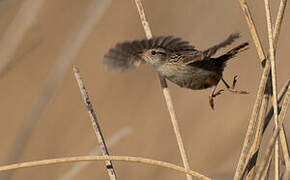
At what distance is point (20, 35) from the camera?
6.40ft

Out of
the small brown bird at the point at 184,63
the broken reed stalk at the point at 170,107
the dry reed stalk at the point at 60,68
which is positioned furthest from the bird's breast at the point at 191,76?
the dry reed stalk at the point at 60,68

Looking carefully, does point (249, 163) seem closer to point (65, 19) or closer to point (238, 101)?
point (238, 101)

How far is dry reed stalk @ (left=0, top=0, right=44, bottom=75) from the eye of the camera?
6.35 ft

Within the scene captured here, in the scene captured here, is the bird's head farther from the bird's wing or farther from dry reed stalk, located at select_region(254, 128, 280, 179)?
dry reed stalk, located at select_region(254, 128, 280, 179)

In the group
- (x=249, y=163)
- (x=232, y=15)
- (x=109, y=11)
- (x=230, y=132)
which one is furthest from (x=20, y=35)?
(x=109, y=11)

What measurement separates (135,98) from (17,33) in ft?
5.11

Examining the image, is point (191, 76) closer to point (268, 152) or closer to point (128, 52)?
point (128, 52)

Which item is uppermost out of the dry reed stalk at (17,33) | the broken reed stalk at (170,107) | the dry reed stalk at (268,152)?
the dry reed stalk at (17,33)

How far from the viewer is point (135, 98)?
11.4ft

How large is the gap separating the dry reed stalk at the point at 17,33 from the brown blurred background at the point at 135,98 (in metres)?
0.98

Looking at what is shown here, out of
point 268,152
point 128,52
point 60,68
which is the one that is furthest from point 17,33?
point 268,152

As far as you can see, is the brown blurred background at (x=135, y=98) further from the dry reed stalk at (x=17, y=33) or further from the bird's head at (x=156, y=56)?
the dry reed stalk at (x=17, y=33)

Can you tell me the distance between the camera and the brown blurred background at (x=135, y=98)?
10.7 ft

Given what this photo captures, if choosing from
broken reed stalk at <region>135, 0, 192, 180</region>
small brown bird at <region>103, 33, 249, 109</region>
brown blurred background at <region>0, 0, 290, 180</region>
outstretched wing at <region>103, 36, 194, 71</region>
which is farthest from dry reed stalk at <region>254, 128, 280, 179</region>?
brown blurred background at <region>0, 0, 290, 180</region>
